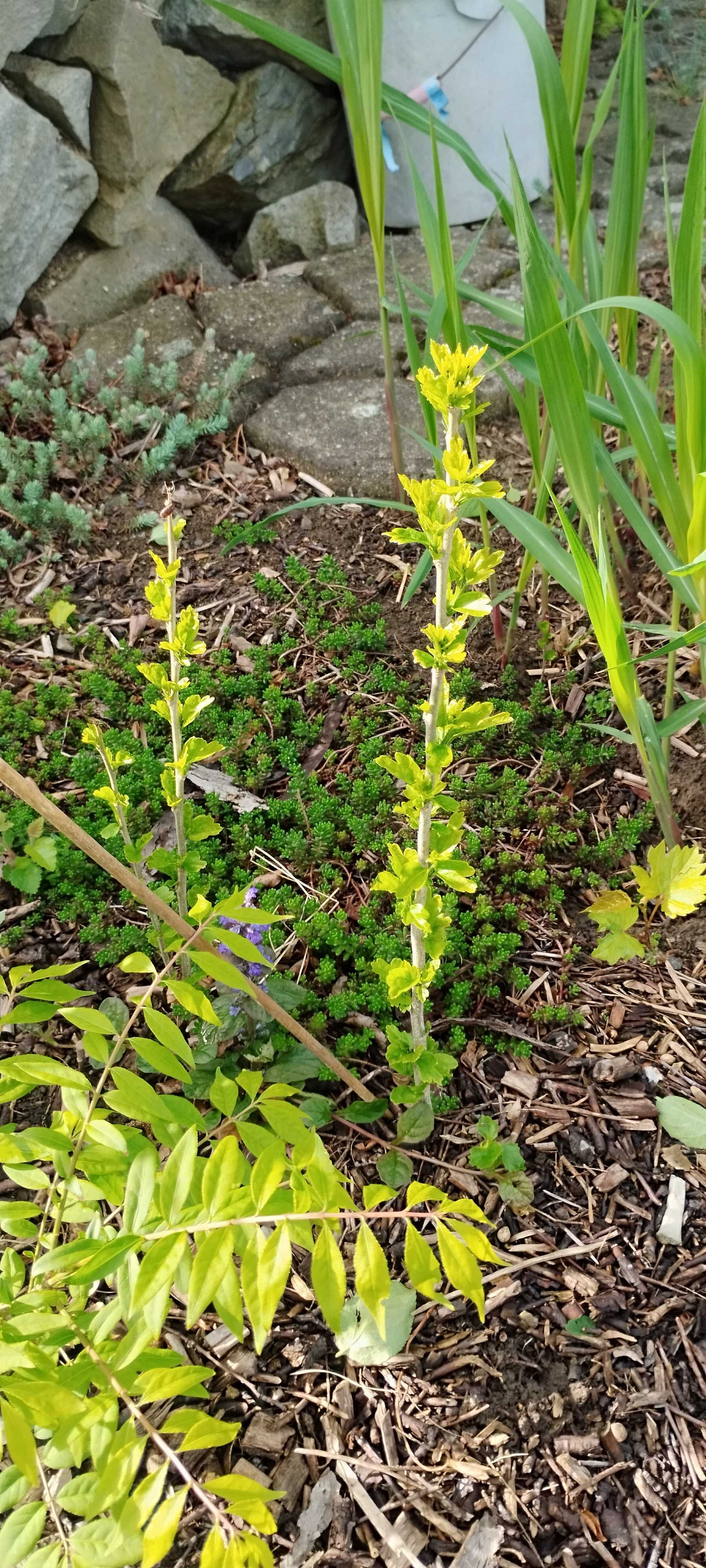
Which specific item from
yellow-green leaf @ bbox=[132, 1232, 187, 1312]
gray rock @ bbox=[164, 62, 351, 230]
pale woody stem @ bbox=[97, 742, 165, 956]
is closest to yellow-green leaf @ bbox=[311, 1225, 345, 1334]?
yellow-green leaf @ bbox=[132, 1232, 187, 1312]

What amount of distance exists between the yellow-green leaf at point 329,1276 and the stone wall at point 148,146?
313cm

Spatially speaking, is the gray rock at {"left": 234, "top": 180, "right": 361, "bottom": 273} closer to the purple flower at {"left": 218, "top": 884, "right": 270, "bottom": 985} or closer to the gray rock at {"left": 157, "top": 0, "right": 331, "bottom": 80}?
the gray rock at {"left": 157, "top": 0, "right": 331, "bottom": 80}

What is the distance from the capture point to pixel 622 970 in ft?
5.35

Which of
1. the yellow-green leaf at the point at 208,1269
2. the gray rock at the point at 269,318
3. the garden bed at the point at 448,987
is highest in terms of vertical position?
the gray rock at the point at 269,318

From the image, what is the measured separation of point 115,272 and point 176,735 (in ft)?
9.09

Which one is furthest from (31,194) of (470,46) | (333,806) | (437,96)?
(333,806)

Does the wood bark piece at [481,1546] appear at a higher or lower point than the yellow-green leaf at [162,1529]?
lower

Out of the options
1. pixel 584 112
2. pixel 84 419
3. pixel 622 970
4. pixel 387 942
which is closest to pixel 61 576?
pixel 84 419

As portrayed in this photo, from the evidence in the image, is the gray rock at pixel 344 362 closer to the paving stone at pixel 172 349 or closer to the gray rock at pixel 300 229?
the paving stone at pixel 172 349

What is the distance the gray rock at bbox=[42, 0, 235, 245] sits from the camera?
10.4 ft

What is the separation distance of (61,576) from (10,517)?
266 millimetres

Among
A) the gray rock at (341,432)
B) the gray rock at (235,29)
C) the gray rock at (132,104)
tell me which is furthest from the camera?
the gray rock at (235,29)

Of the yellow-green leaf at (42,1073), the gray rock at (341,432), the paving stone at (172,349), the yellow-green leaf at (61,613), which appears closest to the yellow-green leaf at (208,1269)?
the yellow-green leaf at (42,1073)

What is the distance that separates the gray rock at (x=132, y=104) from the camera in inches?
125
